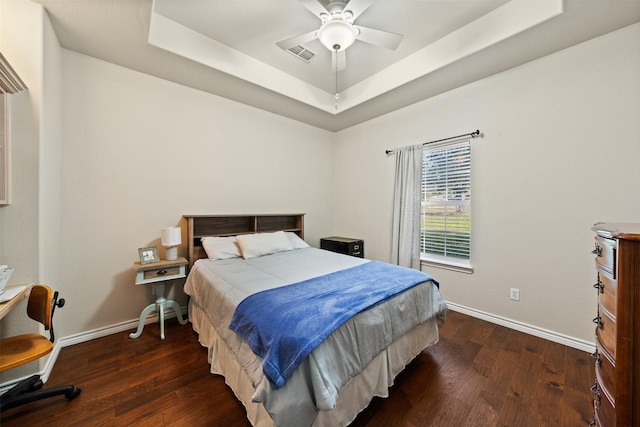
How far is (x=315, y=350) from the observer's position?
3.79ft

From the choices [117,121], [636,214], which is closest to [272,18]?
[117,121]

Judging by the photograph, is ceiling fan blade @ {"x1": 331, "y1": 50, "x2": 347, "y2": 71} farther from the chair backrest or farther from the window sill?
the chair backrest

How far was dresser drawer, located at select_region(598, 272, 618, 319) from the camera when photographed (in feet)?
2.99

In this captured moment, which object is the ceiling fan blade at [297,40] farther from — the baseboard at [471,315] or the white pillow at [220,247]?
the baseboard at [471,315]

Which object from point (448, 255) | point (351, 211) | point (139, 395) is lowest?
point (139, 395)

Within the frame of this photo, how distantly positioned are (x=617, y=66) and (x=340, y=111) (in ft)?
8.87

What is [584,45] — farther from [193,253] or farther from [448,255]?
[193,253]

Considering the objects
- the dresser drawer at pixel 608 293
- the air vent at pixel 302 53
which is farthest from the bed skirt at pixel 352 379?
the air vent at pixel 302 53

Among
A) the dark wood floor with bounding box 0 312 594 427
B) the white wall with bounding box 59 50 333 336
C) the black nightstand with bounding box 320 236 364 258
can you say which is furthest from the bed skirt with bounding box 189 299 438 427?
the black nightstand with bounding box 320 236 364 258

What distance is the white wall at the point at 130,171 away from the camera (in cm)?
223

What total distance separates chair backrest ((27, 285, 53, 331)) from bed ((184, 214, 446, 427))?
0.90 meters

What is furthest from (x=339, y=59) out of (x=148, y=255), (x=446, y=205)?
Result: (x=148, y=255)

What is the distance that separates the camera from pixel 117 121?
95.6 inches

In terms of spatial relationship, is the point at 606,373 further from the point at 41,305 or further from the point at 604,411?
the point at 41,305
